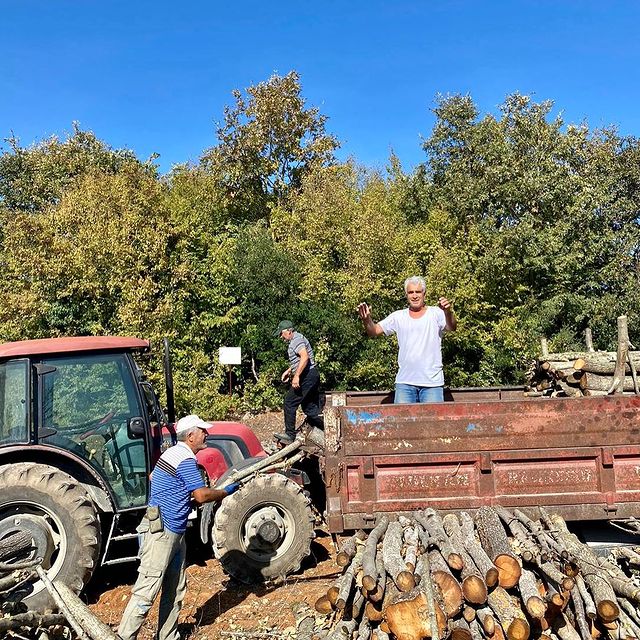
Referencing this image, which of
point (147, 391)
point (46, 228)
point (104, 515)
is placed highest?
point (46, 228)

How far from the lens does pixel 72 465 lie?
17.9 ft

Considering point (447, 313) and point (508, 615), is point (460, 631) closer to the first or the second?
point (508, 615)

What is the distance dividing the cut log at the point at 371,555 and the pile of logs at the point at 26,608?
171 centimetres

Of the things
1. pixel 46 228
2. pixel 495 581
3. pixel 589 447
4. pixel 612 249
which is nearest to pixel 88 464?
pixel 495 581

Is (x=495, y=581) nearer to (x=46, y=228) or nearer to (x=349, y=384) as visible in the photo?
(x=349, y=384)

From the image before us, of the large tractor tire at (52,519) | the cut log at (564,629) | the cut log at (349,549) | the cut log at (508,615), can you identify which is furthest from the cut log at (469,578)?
the large tractor tire at (52,519)

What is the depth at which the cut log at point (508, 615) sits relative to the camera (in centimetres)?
342

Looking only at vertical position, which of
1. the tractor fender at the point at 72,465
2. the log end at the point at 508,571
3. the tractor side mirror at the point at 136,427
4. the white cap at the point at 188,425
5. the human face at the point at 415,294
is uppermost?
the human face at the point at 415,294

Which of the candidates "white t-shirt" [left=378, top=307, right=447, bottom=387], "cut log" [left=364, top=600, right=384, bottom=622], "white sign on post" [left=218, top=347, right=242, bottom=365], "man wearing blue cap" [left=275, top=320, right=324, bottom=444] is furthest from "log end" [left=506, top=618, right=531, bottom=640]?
"white sign on post" [left=218, top=347, right=242, bottom=365]

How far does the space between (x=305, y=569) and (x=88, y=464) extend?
211 centimetres

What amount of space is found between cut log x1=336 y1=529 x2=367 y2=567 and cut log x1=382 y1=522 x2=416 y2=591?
0.76ft

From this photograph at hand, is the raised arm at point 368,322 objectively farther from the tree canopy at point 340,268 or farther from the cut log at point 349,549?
the tree canopy at point 340,268

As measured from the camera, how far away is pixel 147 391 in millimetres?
5871

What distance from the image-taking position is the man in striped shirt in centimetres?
434
